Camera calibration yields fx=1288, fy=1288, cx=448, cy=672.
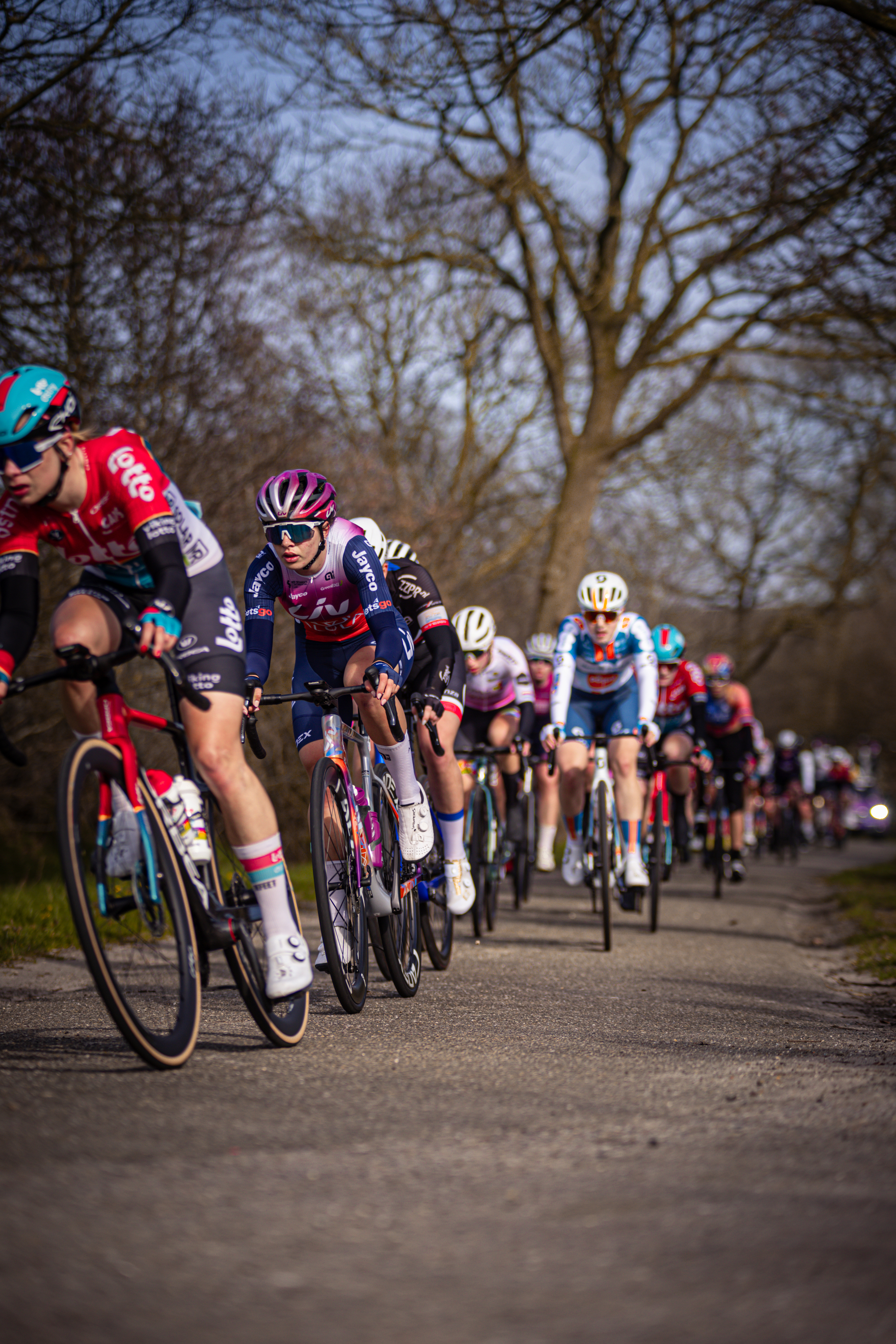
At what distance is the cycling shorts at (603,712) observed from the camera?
379 inches

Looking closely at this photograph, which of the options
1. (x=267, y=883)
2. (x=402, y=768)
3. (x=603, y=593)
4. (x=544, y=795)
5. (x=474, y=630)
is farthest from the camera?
(x=544, y=795)

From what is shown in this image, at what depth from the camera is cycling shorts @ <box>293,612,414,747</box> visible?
5867mm

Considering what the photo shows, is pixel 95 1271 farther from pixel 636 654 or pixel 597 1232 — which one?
pixel 636 654

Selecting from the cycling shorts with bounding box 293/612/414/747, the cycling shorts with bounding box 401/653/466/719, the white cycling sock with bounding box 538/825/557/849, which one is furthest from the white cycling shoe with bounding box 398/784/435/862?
the white cycling sock with bounding box 538/825/557/849

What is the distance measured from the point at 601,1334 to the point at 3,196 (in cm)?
992

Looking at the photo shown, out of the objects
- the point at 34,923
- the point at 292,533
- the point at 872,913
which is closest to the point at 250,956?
the point at 292,533

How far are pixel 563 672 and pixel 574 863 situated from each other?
56.2 inches

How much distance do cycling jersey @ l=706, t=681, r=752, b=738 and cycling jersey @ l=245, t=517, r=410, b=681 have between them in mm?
9770

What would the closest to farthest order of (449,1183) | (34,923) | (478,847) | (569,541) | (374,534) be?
(449,1183) → (374,534) → (34,923) → (478,847) → (569,541)

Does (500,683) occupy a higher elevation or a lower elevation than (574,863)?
higher

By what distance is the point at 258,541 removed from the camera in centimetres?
1459

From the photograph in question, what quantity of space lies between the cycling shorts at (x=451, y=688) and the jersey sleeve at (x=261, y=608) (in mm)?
1660

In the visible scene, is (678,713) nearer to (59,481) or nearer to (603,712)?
(603,712)

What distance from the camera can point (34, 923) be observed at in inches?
299
